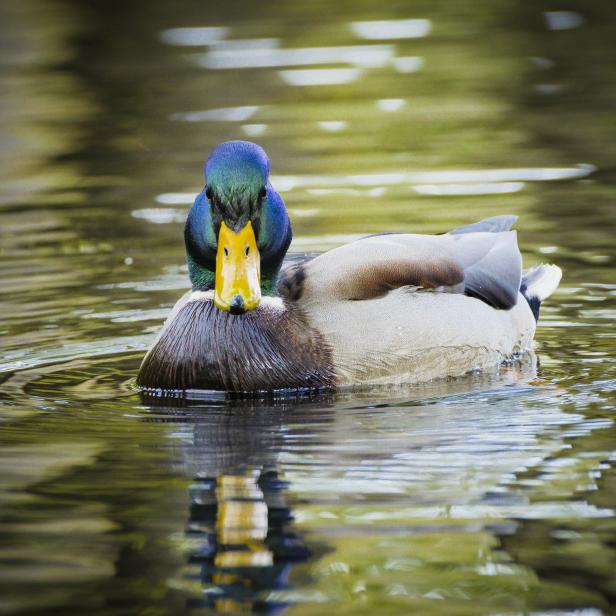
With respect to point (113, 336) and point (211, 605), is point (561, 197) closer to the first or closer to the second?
point (113, 336)

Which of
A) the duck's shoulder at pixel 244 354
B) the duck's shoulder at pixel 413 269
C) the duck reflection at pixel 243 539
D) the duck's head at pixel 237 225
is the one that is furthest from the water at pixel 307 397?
the duck's head at pixel 237 225

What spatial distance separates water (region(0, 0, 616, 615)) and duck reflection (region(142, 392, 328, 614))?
2 cm

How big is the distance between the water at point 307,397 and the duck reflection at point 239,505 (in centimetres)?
2

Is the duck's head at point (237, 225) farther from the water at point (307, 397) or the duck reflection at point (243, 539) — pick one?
the duck reflection at point (243, 539)

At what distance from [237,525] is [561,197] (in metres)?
7.06

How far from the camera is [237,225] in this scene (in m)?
7.71

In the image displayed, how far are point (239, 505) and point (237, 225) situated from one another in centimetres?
197

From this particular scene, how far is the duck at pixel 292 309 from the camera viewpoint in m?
7.68

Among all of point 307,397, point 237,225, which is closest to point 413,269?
point 307,397

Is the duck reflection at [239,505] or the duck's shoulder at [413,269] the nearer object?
the duck reflection at [239,505]

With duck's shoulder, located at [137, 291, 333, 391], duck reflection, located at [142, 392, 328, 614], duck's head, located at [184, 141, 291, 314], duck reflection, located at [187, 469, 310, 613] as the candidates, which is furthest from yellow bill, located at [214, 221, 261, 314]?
duck reflection, located at [187, 469, 310, 613]

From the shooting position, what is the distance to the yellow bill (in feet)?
24.6

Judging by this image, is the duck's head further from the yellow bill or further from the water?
the water

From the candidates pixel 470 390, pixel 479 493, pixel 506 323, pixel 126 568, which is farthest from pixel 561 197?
pixel 126 568
